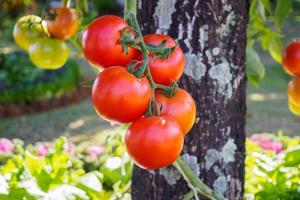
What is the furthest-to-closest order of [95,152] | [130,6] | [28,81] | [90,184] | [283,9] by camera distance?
[28,81], [95,152], [283,9], [90,184], [130,6]

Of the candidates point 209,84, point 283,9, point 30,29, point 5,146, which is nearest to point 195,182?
point 209,84

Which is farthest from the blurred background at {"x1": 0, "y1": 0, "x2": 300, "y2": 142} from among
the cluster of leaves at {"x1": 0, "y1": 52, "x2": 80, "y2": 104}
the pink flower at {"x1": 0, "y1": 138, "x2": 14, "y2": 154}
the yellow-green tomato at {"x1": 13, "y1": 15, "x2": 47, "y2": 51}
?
the yellow-green tomato at {"x1": 13, "y1": 15, "x2": 47, "y2": 51}

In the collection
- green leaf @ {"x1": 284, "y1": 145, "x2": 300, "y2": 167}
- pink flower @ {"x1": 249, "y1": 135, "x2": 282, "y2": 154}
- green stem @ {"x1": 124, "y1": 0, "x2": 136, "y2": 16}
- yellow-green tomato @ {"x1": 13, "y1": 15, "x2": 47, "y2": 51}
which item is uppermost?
green stem @ {"x1": 124, "y1": 0, "x2": 136, "y2": 16}

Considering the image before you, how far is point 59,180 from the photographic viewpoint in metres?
1.49

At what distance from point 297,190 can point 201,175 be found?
35 centimetres

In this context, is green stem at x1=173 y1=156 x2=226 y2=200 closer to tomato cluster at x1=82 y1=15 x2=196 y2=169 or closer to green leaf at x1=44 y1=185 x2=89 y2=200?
tomato cluster at x1=82 y1=15 x2=196 y2=169

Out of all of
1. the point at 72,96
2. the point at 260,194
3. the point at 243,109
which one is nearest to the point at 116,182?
the point at 260,194

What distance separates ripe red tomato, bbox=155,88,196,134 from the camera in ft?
2.14

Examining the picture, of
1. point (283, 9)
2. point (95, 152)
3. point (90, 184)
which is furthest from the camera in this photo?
point (95, 152)

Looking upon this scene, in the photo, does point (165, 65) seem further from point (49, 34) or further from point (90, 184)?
point (90, 184)

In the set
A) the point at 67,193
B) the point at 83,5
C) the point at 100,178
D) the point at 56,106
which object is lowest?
the point at 56,106

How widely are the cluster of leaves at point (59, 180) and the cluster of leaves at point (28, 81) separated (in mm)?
4118

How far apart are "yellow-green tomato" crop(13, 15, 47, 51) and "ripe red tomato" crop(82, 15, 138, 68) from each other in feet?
1.99

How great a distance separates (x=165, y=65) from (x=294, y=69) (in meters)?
0.61
